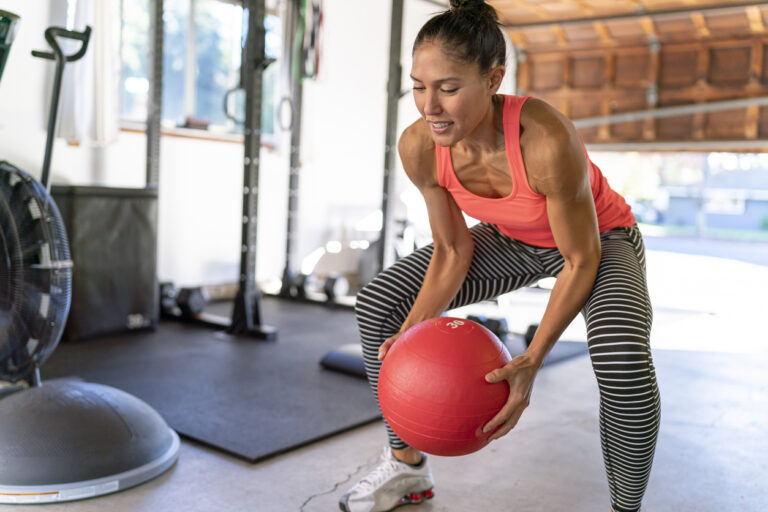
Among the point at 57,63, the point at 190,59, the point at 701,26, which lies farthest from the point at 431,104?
the point at 701,26

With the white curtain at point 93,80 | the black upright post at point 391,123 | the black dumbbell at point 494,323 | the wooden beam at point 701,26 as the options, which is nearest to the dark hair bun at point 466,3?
the black dumbbell at point 494,323

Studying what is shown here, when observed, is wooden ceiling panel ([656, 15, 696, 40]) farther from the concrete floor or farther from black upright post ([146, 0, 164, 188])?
black upright post ([146, 0, 164, 188])

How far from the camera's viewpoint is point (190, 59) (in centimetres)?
495

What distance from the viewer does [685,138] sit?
7652 mm

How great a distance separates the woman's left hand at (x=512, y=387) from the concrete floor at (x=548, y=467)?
21.2 inches

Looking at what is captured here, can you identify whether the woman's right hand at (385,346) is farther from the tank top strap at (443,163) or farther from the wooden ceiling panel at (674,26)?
the wooden ceiling panel at (674,26)

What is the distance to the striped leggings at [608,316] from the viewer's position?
1.46 m

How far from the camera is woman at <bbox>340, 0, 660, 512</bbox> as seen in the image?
56.7 inches

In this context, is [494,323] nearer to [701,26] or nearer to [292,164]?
[292,164]

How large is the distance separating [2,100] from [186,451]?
100 inches

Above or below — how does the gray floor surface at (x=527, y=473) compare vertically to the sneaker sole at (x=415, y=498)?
below

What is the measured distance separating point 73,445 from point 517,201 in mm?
1313

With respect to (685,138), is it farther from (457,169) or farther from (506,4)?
(457,169)

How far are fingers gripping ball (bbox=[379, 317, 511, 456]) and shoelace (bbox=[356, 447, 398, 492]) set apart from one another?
391 millimetres
